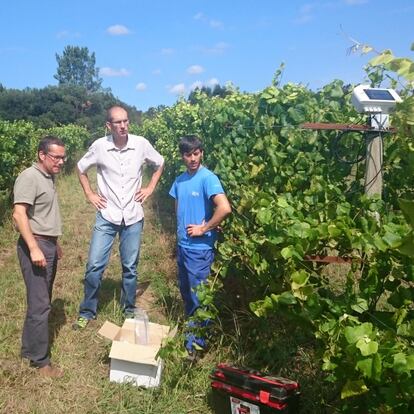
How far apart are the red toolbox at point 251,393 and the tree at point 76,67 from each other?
356ft

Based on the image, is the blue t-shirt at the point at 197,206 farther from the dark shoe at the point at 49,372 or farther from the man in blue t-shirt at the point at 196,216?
the dark shoe at the point at 49,372

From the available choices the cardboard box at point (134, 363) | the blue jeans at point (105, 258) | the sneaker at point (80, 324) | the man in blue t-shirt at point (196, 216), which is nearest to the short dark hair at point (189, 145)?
the man in blue t-shirt at point (196, 216)

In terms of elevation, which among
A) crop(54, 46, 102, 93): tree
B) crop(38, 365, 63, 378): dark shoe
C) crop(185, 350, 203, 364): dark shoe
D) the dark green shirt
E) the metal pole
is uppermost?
crop(54, 46, 102, 93): tree

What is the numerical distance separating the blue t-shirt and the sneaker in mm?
1367

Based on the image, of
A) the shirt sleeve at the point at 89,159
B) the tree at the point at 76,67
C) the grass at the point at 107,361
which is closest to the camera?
the grass at the point at 107,361

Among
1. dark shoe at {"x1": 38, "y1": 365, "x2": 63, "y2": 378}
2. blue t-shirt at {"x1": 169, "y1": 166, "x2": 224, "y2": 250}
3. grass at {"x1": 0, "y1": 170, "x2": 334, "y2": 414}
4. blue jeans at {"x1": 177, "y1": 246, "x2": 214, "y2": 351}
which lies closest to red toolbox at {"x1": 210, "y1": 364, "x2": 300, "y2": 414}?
grass at {"x1": 0, "y1": 170, "x2": 334, "y2": 414}

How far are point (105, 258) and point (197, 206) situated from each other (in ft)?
4.08

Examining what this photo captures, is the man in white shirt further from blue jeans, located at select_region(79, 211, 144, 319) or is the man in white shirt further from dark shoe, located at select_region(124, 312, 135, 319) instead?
dark shoe, located at select_region(124, 312, 135, 319)

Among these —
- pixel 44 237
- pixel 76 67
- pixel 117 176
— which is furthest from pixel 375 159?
pixel 76 67

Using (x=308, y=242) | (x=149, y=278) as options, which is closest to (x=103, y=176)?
(x=149, y=278)

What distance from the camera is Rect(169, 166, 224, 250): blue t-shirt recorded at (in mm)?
3869

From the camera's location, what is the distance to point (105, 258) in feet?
15.1

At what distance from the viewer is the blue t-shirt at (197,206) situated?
3869 millimetres

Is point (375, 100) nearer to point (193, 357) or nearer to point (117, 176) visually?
point (193, 357)
